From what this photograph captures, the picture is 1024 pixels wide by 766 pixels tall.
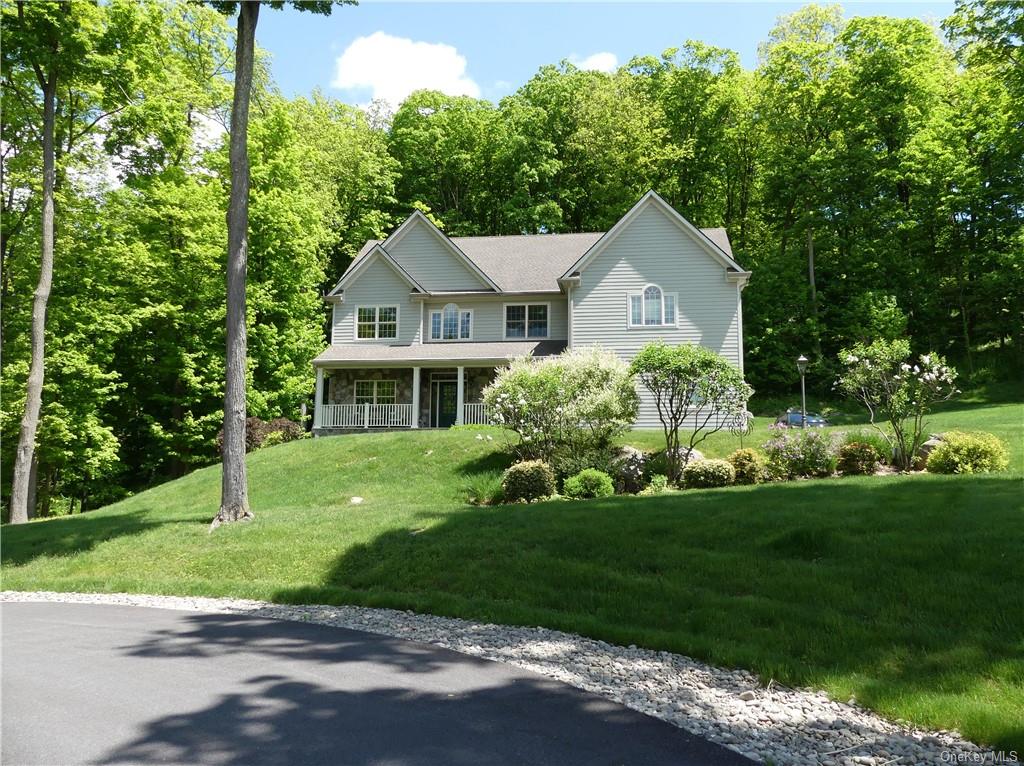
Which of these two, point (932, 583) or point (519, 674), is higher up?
point (932, 583)

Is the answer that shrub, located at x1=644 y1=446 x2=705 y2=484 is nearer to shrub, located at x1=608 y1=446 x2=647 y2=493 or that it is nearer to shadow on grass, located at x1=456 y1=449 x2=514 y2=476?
shrub, located at x1=608 y1=446 x2=647 y2=493

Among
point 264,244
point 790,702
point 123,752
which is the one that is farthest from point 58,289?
point 790,702

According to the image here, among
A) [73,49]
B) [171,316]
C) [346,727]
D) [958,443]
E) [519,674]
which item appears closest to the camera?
[346,727]

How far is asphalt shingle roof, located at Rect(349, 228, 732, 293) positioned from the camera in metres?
26.7

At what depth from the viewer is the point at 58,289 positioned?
Answer: 75.0ft

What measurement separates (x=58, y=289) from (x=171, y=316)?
3.65 m

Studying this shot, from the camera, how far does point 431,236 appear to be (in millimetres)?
27500

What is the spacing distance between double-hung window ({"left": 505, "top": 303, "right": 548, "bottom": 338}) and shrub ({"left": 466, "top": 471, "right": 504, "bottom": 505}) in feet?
35.2

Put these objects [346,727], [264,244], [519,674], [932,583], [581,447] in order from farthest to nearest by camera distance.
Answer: [264,244] < [581,447] < [932,583] < [519,674] < [346,727]

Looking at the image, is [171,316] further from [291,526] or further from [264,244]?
[291,526]

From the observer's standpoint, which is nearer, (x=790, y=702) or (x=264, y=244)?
(x=790, y=702)

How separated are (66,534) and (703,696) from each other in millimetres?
13339

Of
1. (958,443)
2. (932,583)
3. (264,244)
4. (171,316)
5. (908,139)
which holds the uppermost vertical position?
(908,139)

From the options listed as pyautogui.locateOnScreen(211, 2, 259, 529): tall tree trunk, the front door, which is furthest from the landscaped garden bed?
the front door
